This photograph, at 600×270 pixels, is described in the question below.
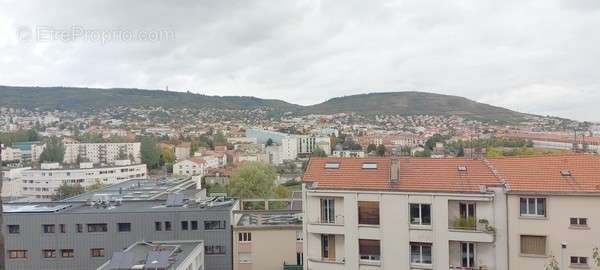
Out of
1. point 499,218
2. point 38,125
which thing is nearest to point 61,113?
point 38,125

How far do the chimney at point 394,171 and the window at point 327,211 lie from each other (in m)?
2.13

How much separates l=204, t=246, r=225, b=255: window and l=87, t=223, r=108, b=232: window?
15.9 ft

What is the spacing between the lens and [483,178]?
49.1 feet

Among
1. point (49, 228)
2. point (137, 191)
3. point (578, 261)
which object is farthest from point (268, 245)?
point (137, 191)

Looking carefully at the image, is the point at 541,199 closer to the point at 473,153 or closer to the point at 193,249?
the point at 473,153

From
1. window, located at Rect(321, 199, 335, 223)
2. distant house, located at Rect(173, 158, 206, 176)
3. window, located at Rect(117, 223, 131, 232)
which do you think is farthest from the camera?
distant house, located at Rect(173, 158, 206, 176)

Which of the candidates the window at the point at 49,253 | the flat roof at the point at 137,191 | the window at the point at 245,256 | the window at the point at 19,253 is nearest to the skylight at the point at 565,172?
the window at the point at 245,256

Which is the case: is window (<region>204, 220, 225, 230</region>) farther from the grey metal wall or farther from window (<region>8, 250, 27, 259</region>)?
window (<region>8, 250, 27, 259</region>)

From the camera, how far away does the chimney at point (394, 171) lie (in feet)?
50.6

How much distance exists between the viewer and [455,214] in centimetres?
1470

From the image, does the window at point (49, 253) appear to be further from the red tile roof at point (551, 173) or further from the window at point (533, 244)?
the window at point (533, 244)

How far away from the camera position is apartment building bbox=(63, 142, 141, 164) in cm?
11519

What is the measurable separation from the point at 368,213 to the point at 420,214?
162cm

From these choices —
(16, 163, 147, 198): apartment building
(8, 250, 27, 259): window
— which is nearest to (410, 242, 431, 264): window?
(8, 250, 27, 259): window
